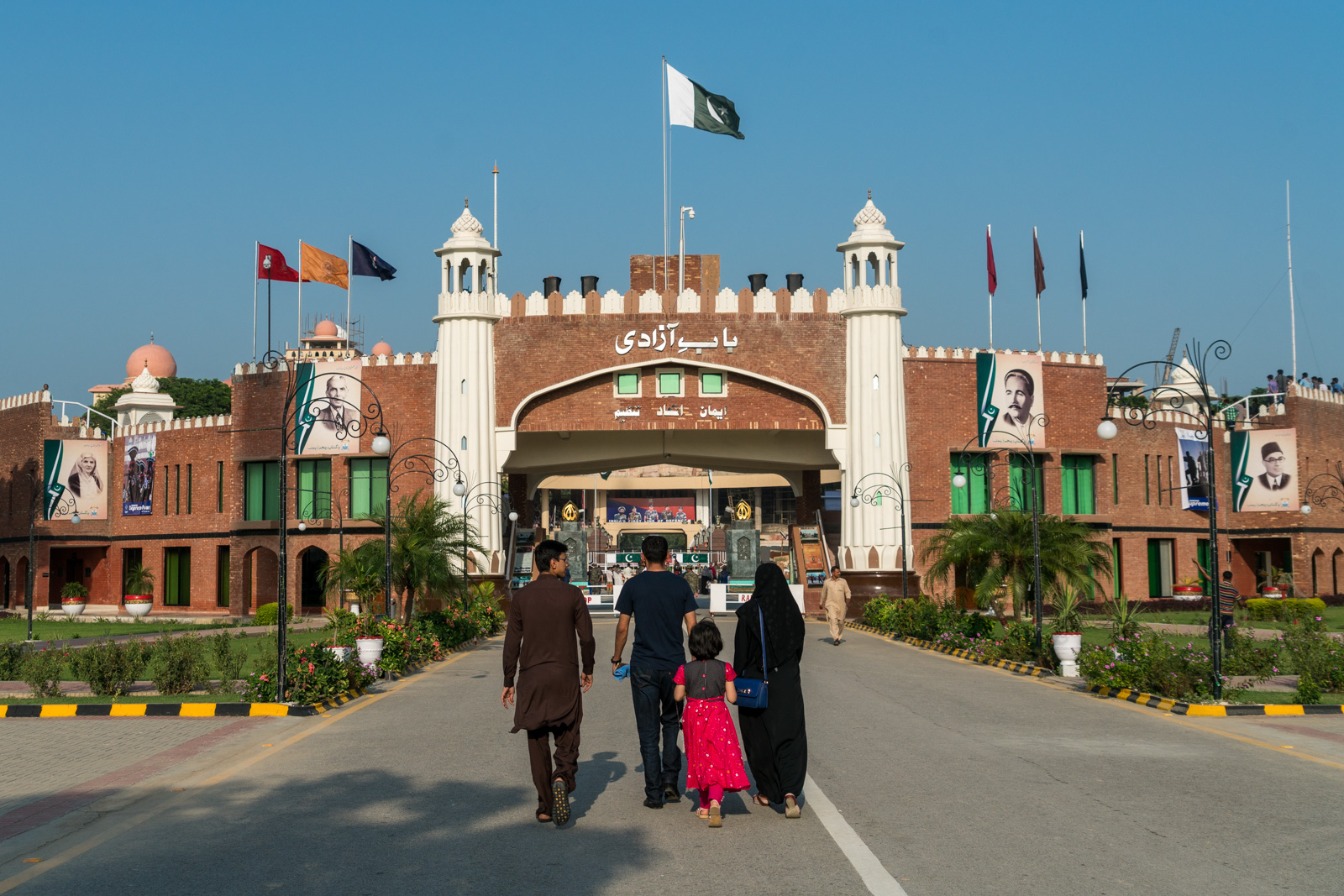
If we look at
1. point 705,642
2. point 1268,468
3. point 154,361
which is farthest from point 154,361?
point 705,642

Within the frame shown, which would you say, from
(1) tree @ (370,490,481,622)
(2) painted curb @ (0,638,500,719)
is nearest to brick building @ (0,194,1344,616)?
(1) tree @ (370,490,481,622)

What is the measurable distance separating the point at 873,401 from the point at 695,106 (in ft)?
35.5

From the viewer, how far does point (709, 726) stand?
8.26 m

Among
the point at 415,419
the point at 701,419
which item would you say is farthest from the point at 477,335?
the point at 701,419

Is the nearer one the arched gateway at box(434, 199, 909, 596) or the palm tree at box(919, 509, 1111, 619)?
the palm tree at box(919, 509, 1111, 619)

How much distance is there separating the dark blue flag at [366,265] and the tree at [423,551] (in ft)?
50.2

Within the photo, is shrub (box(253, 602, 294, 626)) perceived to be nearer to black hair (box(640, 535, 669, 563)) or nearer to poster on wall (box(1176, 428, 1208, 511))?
poster on wall (box(1176, 428, 1208, 511))

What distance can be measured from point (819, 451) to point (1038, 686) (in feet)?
85.8

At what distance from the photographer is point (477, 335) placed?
136ft

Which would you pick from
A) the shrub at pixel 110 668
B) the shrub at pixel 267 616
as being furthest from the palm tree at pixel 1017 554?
the shrub at pixel 267 616

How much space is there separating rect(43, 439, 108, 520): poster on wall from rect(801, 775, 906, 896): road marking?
1876 inches

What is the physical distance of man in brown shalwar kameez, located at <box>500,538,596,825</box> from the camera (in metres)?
8.07

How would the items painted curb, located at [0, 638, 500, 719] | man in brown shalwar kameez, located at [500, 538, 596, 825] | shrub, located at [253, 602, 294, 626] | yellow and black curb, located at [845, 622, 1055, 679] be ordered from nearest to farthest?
man in brown shalwar kameez, located at [500, 538, 596, 825]
painted curb, located at [0, 638, 500, 719]
yellow and black curb, located at [845, 622, 1055, 679]
shrub, located at [253, 602, 294, 626]

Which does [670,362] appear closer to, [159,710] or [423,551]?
[423,551]
